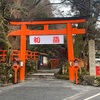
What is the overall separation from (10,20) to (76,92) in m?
8.15

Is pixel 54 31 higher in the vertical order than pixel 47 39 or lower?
higher

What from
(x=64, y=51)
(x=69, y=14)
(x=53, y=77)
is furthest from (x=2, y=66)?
(x=64, y=51)

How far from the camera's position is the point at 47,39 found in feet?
60.0

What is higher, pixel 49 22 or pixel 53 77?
pixel 49 22

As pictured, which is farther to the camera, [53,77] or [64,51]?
[64,51]

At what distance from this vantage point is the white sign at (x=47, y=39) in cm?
1816

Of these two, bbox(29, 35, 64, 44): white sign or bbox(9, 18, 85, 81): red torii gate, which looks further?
bbox(29, 35, 64, 44): white sign

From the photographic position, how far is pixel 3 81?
1638cm

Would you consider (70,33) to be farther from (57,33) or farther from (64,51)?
(64,51)

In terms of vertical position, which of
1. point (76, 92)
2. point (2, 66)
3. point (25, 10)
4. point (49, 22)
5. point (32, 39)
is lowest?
point (76, 92)

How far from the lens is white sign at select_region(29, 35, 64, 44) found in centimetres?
1816

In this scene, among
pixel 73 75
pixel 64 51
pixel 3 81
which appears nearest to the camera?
pixel 3 81

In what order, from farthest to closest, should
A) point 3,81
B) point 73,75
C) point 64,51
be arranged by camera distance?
point 64,51 → point 73,75 → point 3,81

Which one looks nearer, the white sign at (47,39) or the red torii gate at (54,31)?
the red torii gate at (54,31)
